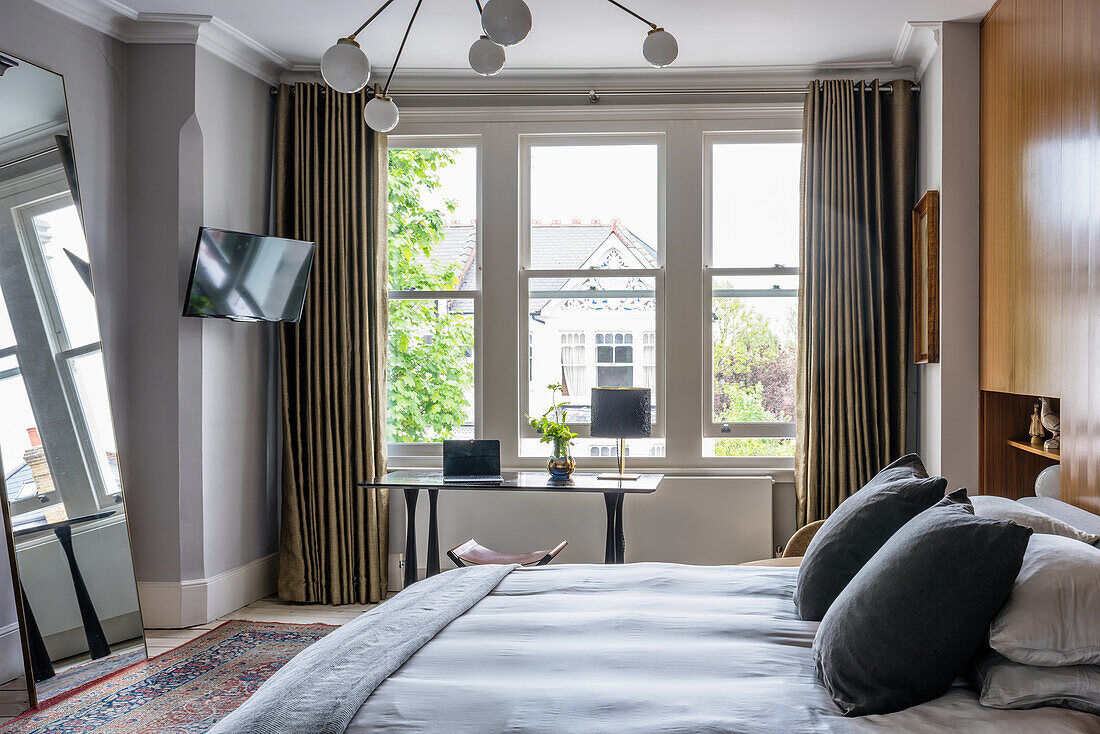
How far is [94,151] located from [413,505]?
219cm

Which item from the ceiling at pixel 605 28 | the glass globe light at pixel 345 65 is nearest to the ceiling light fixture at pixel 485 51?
the glass globe light at pixel 345 65

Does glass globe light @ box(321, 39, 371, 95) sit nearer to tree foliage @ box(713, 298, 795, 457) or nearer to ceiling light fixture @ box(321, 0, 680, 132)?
ceiling light fixture @ box(321, 0, 680, 132)

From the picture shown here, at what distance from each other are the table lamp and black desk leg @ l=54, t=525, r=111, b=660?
7.31 ft

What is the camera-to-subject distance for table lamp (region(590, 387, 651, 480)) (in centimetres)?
406

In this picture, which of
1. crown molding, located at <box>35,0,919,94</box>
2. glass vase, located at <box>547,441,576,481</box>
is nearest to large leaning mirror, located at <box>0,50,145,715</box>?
crown molding, located at <box>35,0,919,94</box>

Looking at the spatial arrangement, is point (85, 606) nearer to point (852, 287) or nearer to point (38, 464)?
point (38, 464)

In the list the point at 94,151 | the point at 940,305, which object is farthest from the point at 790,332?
the point at 94,151

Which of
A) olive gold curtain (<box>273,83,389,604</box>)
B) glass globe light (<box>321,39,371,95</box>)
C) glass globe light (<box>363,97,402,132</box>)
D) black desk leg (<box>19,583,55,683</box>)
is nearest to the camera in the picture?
glass globe light (<box>321,39,371,95</box>)

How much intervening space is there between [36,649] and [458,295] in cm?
261

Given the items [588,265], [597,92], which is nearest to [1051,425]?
[588,265]

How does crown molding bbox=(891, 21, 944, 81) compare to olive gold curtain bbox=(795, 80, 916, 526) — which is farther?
olive gold curtain bbox=(795, 80, 916, 526)

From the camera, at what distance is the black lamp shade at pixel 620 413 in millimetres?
4059

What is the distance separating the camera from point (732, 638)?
1957 mm

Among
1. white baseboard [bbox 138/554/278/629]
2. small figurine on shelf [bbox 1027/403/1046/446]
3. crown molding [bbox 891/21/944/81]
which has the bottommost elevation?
white baseboard [bbox 138/554/278/629]
